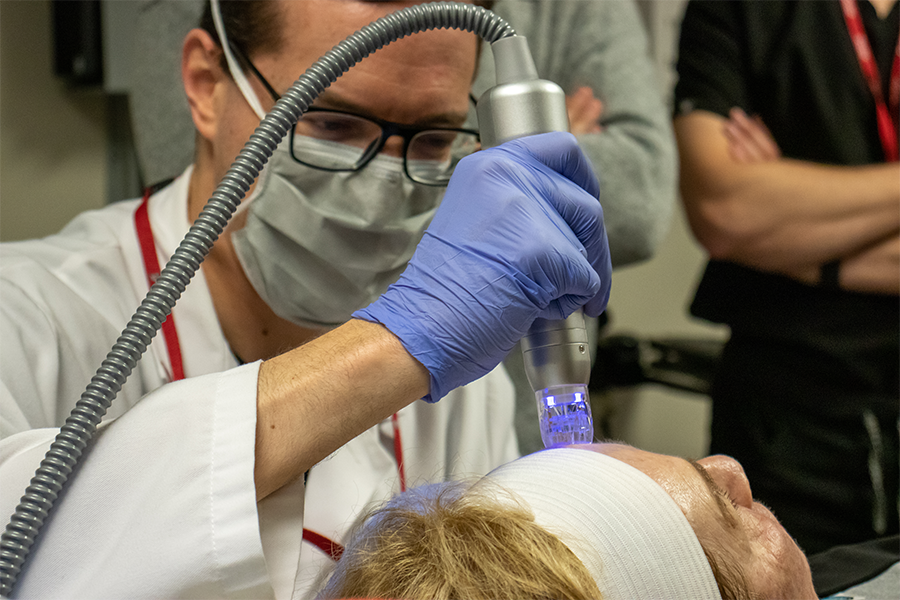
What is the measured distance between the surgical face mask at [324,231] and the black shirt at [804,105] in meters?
0.97

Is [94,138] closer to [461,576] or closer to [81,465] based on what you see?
[81,465]

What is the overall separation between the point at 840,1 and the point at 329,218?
1357mm

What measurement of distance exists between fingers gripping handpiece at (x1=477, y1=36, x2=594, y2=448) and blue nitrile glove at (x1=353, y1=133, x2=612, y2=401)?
2 centimetres

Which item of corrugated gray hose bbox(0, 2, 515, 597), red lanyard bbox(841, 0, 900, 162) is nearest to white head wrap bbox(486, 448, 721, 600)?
corrugated gray hose bbox(0, 2, 515, 597)

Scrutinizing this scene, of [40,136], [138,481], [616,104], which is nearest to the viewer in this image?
[138,481]

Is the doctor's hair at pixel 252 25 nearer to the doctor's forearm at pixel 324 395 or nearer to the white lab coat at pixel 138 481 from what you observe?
the white lab coat at pixel 138 481

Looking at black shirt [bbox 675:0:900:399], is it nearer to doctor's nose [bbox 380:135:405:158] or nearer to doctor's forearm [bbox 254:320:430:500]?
doctor's nose [bbox 380:135:405:158]

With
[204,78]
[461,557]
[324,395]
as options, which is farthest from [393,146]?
[461,557]

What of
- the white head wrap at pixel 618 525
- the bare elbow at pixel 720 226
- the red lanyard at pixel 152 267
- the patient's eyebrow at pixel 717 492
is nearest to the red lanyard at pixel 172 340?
the red lanyard at pixel 152 267

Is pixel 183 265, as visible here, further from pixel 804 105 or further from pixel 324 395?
pixel 804 105

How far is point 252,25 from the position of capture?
3.74 ft

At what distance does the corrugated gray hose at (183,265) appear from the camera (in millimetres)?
649

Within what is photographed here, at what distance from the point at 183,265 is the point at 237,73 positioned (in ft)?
1.67

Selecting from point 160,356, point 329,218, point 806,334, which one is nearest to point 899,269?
point 806,334
